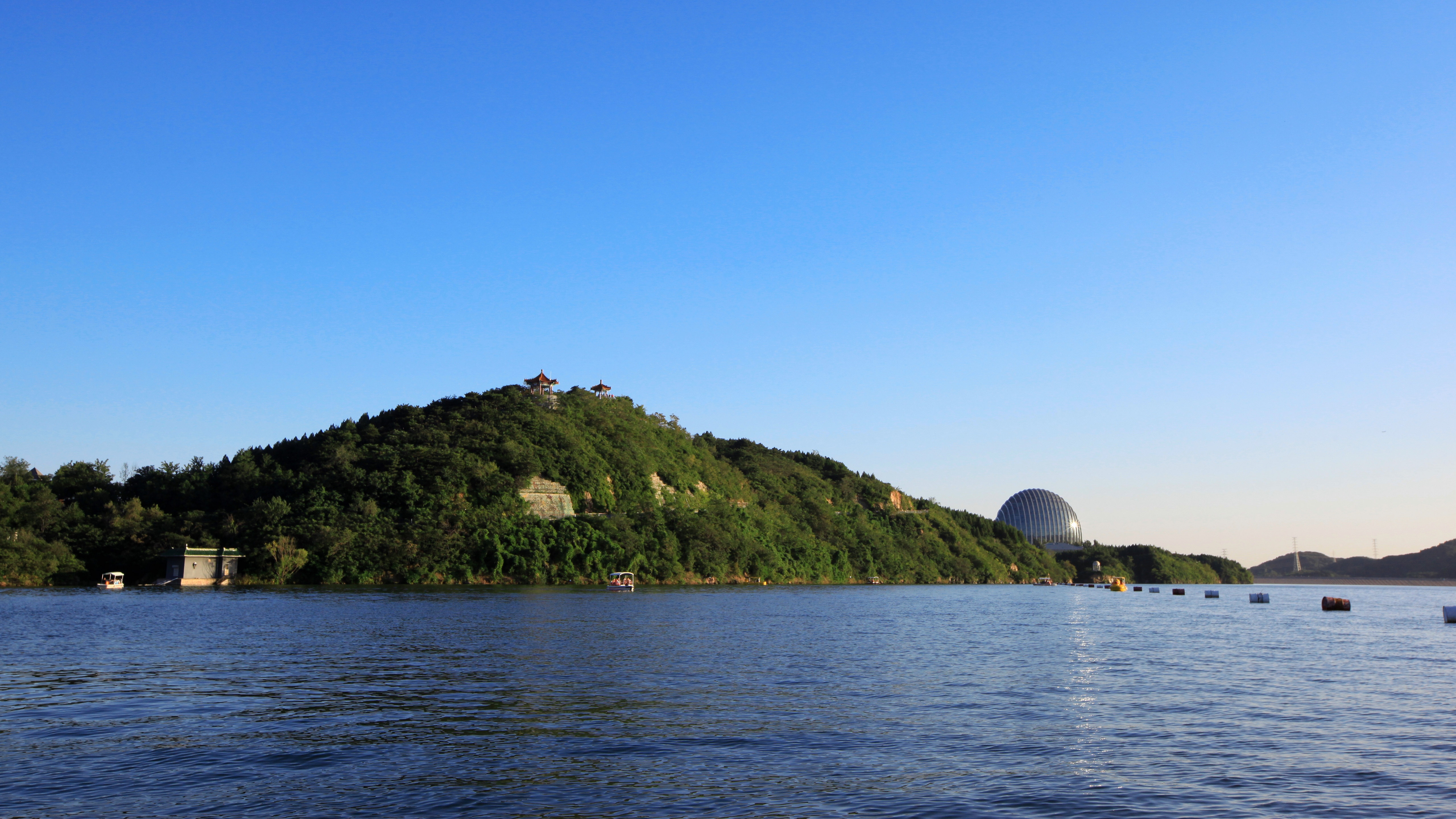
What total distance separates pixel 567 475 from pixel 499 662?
124626 millimetres

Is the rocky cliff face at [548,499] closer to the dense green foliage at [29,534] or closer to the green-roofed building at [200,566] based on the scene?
the green-roofed building at [200,566]

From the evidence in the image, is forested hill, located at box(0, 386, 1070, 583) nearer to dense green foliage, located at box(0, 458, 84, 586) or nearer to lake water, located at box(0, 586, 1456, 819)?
dense green foliage, located at box(0, 458, 84, 586)

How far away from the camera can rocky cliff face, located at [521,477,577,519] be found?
150 metres

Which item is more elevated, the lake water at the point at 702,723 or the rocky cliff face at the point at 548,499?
the rocky cliff face at the point at 548,499

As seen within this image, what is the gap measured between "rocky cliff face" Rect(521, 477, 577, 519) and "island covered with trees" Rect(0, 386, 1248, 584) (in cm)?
147

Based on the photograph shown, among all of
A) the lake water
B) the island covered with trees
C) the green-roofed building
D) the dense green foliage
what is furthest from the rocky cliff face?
the lake water

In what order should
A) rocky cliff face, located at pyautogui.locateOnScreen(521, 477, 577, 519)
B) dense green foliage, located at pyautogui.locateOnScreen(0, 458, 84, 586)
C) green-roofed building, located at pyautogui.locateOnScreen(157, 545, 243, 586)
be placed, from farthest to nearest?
rocky cliff face, located at pyautogui.locateOnScreen(521, 477, 577, 519) → green-roofed building, located at pyautogui.locateOnScreen(157, 545, 243, 586) → dense green foliage, located at pyautogui.locateOnScreen(0, 458, 84, 586)

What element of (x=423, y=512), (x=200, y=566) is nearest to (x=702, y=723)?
(x=200, y=566)

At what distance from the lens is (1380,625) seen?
225 ft

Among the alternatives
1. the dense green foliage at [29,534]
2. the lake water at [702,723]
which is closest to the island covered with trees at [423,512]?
the dense green foliage at [29,534]

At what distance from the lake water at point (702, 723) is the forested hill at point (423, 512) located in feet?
229

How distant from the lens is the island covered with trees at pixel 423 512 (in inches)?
4604

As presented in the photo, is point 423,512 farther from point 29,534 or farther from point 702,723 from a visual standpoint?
point 702,723

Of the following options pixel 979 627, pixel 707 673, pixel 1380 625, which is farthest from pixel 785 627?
pixel 1380 625
